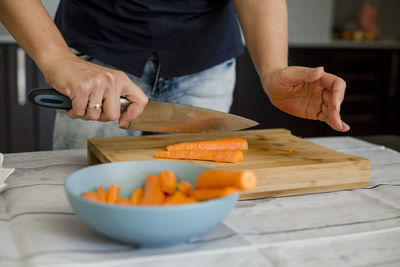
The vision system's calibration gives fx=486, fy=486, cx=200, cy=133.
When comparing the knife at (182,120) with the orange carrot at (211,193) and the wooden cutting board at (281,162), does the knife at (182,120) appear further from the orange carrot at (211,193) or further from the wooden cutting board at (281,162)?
the orange carrot at (211,193)

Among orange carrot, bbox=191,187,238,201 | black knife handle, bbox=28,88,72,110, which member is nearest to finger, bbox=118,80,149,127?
black knife handle, bbox=28,88,72,110

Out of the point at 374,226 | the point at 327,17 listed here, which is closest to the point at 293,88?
the point at 374,226

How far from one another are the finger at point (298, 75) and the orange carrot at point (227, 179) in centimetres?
44

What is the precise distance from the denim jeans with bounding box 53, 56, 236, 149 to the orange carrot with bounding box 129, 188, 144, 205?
26.9 inches

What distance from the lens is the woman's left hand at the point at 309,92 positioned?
3.52 feet

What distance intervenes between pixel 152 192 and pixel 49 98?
430 millimetres

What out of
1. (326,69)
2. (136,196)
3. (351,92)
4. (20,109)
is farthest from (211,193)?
(351,92)

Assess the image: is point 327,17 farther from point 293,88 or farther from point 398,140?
point 293,88

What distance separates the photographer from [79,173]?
0.76 meters

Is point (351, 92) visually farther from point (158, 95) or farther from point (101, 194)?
point (101, 194)

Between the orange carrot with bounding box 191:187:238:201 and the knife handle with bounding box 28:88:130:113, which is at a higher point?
the knife handle with bounding box 28:88:130:113

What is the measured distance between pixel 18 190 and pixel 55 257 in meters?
0.33

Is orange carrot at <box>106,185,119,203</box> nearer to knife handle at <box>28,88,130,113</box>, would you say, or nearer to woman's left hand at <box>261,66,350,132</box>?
knife handle at <box>28,88,130,113</box>

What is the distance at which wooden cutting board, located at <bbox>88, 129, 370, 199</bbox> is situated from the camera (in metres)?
0.97
